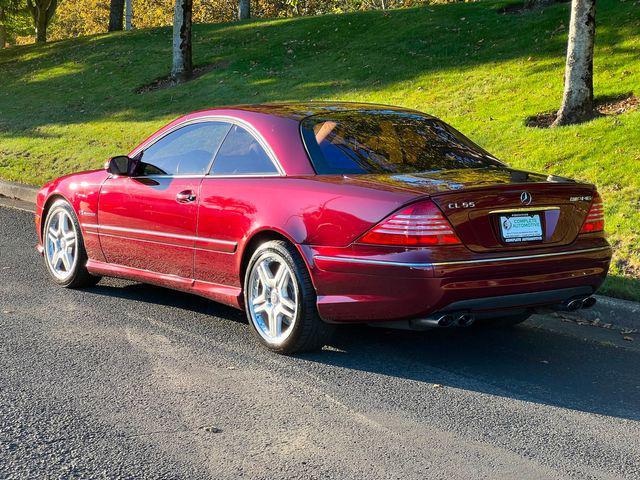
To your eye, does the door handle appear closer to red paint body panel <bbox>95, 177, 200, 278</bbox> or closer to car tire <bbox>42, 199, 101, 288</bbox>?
red paint body panel <bbox>95, 177, 200, 278</bbox>

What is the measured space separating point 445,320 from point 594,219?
4.15ft

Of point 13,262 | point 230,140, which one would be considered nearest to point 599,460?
point 230,140

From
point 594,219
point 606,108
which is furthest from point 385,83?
point 594,219

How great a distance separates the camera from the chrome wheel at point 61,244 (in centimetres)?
733

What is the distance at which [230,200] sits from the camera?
18.9 feet

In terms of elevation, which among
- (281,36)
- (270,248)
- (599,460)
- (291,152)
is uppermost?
(281,36)

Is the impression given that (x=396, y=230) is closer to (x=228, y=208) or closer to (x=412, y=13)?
(x=228, y=208)

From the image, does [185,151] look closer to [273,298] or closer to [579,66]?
[273,298]

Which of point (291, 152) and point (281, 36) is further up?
point (281, 36)

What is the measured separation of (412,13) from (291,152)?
59.3 feet

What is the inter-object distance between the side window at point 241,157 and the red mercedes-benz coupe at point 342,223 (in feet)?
0.04

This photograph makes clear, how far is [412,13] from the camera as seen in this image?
2267cm

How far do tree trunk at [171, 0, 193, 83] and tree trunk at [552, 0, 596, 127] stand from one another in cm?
1243

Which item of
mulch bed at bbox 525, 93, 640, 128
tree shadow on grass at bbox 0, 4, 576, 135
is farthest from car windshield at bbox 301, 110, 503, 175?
tree shadow on grass at bbox 0, 4, 576, 135
